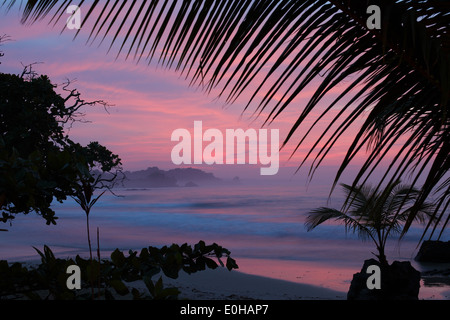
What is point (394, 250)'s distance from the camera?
20.7 metres

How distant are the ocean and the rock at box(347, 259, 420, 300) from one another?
1646 millimetres

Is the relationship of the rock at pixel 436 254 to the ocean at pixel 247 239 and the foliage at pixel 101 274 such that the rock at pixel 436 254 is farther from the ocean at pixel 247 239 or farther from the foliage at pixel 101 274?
the foliage at pixel 101 274

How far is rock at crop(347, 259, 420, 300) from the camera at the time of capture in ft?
24.1

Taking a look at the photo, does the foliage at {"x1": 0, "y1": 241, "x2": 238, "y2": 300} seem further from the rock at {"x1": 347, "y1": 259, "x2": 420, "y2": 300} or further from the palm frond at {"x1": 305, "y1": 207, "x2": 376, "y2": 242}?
the palm frond at {"x1": 305, "y1": 207, "x2": 376, "y2": 242}

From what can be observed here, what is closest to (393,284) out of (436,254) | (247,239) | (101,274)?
(101,274)

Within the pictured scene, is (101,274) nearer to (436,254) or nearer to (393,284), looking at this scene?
(393,284)

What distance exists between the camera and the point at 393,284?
24.5ft

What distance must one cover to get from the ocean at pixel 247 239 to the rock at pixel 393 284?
1.65 metres

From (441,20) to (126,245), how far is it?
23.0 metres

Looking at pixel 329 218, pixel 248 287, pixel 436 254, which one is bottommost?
pixel 248 287

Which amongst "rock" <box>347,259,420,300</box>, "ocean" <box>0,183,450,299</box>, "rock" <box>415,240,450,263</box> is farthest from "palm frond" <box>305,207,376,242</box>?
"rock" <box>415,240,450,263</box>

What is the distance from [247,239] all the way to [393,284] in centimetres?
1845
